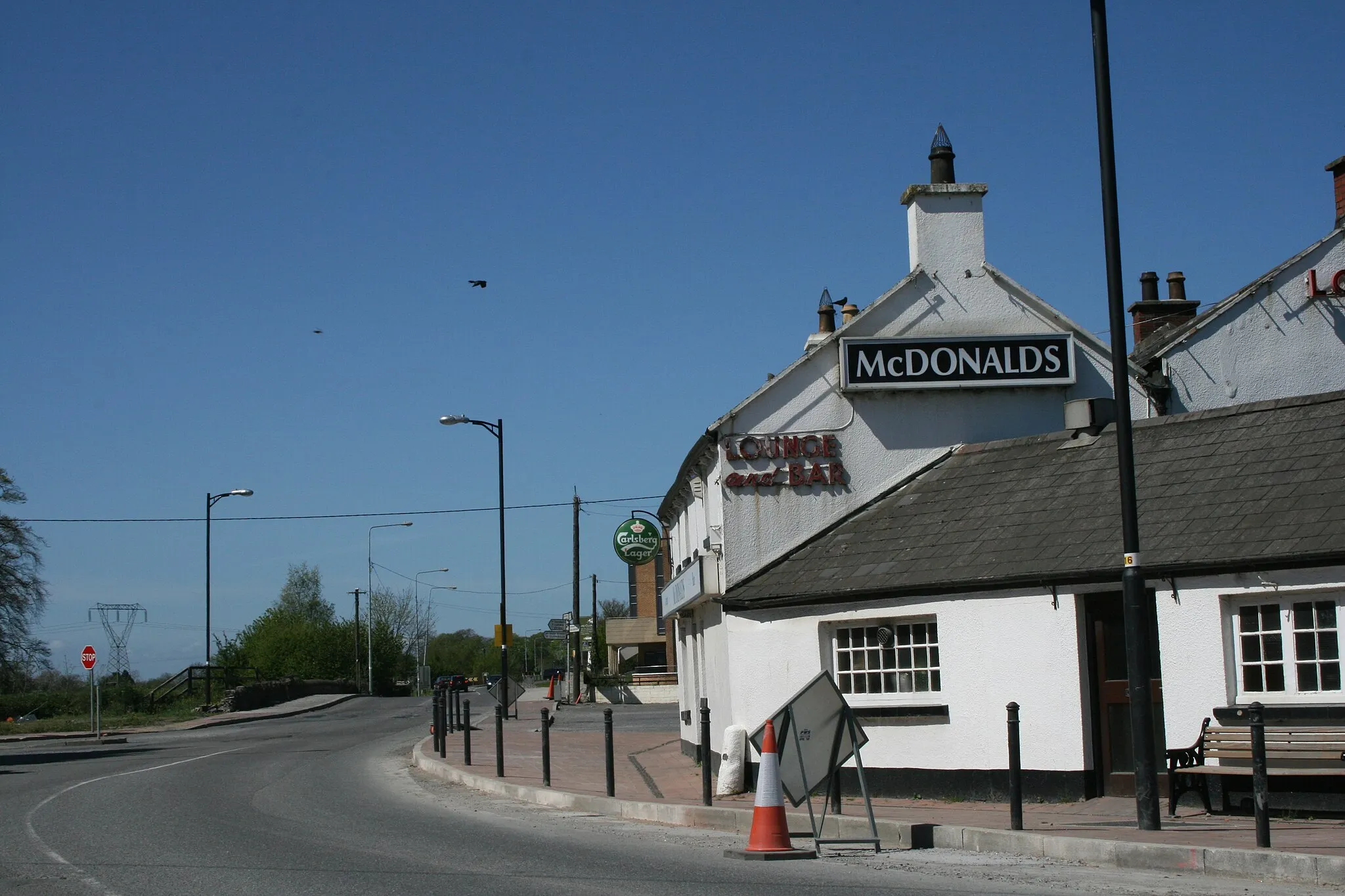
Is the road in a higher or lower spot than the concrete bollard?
lower

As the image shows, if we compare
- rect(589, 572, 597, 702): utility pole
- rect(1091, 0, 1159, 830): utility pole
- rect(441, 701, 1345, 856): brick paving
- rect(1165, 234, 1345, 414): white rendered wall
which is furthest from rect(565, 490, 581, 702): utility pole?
rect(1091, 0, 1159, 830): utility pole

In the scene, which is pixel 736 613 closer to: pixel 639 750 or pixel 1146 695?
pixel 1146 695

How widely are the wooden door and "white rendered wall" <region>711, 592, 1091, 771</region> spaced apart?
296 millimetres

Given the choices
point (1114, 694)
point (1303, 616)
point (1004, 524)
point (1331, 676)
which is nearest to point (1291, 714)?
point (1331, 676)

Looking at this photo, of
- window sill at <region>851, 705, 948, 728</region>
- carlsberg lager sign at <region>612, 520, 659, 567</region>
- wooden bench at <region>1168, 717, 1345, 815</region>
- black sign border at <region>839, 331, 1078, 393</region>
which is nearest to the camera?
wooden bench at <region>1168, 717, 1345, 815</region>

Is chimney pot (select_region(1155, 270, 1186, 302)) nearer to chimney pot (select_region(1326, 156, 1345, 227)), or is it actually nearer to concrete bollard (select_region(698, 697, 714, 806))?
chimney pot (select_region(1326, 156, 1345, 227))

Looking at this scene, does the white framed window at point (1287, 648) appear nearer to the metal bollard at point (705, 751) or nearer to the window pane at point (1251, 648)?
the window pane at point (1251, 648)

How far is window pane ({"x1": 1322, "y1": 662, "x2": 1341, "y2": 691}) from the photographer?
1208 cm

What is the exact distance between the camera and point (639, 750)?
22.9 metres

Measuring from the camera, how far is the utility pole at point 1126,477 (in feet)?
35.5

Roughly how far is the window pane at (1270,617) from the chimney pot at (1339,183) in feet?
29.0

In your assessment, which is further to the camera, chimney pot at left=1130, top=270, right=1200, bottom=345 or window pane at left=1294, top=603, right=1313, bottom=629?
chimney pot at left=1130, top=270, right=1200, bottom=345

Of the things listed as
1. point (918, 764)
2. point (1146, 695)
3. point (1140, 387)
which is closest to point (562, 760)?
point (918, 764)

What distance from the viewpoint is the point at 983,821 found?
11.9 meters
